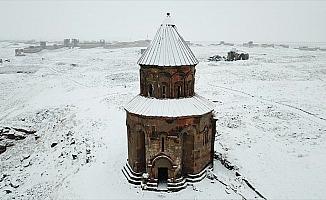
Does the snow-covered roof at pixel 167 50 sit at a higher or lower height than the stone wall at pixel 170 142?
higher

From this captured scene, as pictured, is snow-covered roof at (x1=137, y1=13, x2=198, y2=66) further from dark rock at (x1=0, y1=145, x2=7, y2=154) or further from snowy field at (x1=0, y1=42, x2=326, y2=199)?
dark rock at (x1=0, y1=145, x2=7, y2=154)

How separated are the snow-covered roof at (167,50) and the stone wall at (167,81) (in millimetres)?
409

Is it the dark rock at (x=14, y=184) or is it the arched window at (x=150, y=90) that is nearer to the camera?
the arched window at (x=150, y=90)

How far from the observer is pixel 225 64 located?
215 feet

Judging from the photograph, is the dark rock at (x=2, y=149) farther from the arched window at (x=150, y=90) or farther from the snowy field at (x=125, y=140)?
the arched window at (x=150, y=90)

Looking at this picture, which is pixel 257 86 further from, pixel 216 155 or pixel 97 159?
pixel 97 159

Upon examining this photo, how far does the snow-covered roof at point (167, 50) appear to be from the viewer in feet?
57.5

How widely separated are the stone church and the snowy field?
1.23 m

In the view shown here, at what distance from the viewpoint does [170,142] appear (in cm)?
1767

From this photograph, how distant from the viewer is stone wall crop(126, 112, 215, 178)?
57.4 ft

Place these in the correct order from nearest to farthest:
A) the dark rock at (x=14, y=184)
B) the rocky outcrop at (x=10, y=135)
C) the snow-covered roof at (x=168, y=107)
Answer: the snow-covered roof at (x=168, y=107) < the dark rock at (x=14, y=184) < the rocky outcrop at (x=10, y=135)

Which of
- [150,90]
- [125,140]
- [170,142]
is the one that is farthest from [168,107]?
[125,140]

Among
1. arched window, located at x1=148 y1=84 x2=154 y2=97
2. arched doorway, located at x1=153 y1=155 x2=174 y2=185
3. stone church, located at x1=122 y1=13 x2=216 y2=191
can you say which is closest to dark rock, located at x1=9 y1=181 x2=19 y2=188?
stone church, located at x1=122 y1=13 x2=216 y2=191

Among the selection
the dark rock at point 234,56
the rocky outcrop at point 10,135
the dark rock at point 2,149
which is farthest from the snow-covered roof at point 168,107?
the dark rock at point 234,56
